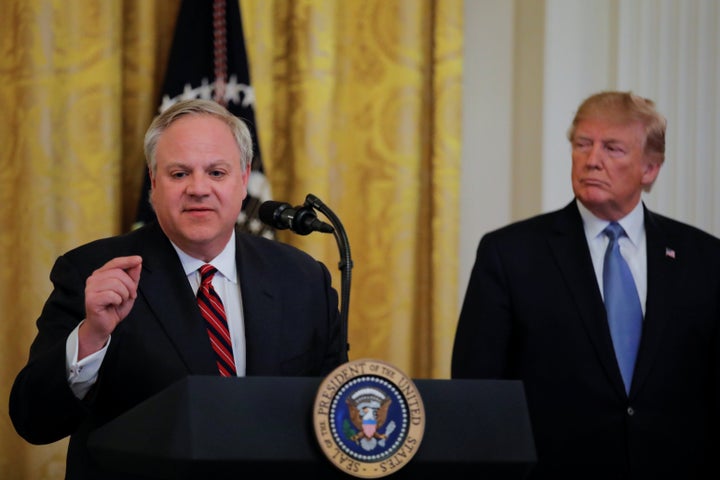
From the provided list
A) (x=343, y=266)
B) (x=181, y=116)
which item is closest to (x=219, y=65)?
(x=181, y=116)

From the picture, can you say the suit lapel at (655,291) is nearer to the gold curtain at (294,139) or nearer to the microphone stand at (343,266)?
the gold curtain at (294,139)

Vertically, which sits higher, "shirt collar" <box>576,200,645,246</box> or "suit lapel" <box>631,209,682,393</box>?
"shirt collar" <box>576,200,645,246</box>

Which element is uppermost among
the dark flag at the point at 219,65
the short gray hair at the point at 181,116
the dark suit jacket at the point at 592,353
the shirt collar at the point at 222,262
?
the dark flag at the point at 219,65

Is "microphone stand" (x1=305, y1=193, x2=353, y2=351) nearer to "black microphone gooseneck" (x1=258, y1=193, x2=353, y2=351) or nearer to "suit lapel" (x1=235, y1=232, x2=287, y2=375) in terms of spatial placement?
"black microphone gooseneck" (x1=258, y1=193, x2=353, y2=351)

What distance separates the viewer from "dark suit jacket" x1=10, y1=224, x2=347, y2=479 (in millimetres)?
2307

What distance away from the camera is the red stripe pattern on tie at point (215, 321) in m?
2.50

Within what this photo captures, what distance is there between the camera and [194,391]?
1.81 metres

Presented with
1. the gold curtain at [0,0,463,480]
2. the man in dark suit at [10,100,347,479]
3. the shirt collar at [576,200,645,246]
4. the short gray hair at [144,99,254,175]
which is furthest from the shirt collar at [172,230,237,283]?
the gold curtain at [0,0,463,480]

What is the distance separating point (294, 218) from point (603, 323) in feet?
4.59

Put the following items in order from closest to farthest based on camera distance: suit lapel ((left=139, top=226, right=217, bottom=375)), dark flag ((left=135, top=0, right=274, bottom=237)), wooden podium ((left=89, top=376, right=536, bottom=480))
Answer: wooden podium ((left=89, top=376, right=536, bottom=480)) < suit lapel ((left=139, top=226, right=217, bottom=375)) < dark flag ((left=135, top=0, right=274, bottom=237))

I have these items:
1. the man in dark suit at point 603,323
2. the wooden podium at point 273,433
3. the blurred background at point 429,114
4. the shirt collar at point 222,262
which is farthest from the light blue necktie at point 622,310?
the wooden podium at point 273,433

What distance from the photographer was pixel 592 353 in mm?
3367

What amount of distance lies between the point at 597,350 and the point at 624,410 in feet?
0.65

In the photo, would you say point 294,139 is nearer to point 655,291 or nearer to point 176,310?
point 655,291
